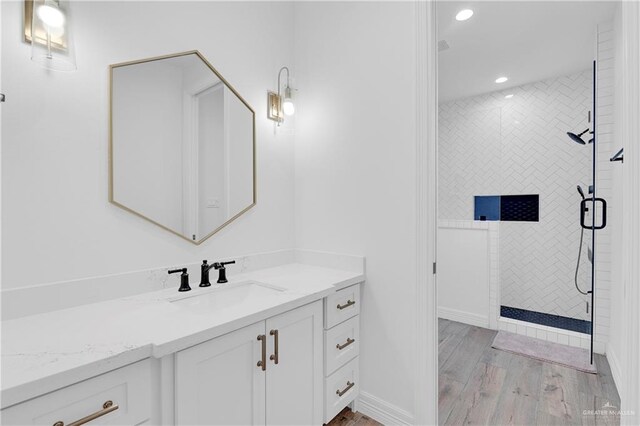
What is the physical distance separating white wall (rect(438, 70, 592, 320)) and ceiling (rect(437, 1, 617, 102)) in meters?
0.30

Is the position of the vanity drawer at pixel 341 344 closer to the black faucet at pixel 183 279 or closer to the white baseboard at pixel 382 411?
the white baseboard at pixel 382 411

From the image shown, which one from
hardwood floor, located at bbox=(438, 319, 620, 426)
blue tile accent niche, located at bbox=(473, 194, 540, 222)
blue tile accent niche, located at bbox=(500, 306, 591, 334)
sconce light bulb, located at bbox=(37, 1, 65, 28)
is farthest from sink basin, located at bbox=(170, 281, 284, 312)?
blue tile accent niche, located at bbox=(473, 194, 540, 222)

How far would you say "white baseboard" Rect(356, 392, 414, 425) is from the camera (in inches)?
66.2

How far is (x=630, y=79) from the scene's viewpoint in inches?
44.6

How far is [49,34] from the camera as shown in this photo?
117 cm

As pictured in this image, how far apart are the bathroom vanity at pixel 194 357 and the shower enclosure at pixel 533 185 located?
2448mm

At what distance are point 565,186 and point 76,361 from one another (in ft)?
14.6

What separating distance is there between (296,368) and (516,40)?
320 centimetres

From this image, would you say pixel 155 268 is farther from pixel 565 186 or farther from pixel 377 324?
pixel 565 186

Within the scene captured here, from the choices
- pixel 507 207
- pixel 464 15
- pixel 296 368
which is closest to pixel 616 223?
pixel 507 207

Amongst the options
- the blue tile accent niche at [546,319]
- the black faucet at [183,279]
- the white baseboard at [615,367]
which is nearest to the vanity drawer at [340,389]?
the black faucet at [183,279]

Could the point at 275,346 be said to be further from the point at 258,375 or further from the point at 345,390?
the point at 345,390

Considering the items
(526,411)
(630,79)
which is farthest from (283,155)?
(526,411)

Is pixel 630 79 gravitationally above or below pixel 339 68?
below
